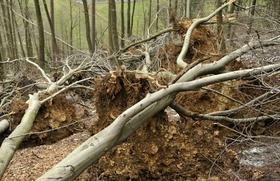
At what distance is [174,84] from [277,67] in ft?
4.56

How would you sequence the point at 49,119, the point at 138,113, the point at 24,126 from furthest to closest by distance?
the point at 49,119
the point at 24,126
the point at 138,113

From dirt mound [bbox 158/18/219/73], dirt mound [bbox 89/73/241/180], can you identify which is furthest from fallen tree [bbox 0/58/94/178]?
dirt mound [bbox 158/18/219/73]

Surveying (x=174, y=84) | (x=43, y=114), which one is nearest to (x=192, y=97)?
(x=174, y=84)

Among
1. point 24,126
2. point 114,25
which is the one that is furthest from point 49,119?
point 114,25

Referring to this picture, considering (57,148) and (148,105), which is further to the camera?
(57,148)

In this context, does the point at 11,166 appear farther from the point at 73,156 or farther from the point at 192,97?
the point at 192,97

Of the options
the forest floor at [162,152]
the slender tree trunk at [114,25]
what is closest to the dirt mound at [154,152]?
the forest floor at [162,152]

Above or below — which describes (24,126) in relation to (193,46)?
below

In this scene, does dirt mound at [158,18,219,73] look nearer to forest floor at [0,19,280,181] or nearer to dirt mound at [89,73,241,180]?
forest floor at [0,19,280,181]

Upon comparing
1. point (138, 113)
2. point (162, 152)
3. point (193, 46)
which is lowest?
point (162, 152)

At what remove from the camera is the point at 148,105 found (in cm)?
433

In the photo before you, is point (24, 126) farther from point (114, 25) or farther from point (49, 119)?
point (114, 25)

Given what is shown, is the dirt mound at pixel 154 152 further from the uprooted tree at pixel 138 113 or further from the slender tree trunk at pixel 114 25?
the slender tree trunk at pixel 114 25

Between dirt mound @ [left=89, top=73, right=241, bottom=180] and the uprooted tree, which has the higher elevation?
the uprooted tree
